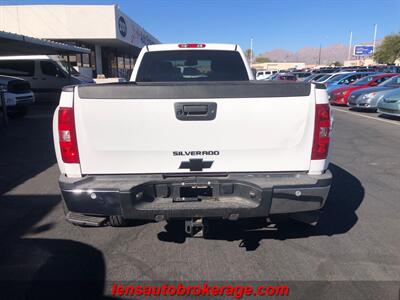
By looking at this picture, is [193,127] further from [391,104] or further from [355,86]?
[355,86]

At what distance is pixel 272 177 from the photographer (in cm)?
317

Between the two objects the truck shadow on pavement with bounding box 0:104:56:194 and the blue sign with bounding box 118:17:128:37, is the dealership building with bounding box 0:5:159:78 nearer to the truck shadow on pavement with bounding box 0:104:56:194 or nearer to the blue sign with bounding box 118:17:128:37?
the blue sign with bounding box 118:17:128:37

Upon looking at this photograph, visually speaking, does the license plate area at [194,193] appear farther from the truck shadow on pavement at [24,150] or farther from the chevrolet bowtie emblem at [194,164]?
the truck shadow on pavement at [24,150]

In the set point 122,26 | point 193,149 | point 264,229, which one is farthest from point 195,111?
point 122,26

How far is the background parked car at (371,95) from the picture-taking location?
1523 centimetres

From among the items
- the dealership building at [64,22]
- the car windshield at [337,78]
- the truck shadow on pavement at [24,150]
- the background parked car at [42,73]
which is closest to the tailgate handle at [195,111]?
the truck shadow on pavement at [24,150]

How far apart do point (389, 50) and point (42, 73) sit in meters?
62.5

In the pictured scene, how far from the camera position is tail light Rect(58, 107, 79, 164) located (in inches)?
118

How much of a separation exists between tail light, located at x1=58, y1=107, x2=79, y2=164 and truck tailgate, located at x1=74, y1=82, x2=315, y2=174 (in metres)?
0.05

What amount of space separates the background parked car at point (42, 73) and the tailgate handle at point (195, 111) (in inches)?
680

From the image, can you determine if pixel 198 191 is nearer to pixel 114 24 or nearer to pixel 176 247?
pixel 176 247

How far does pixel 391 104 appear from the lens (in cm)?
1305

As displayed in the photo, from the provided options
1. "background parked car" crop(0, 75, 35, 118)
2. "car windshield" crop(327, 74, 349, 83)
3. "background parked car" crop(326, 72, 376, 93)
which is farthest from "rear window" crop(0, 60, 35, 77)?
"car windshield" crop(327, 74, 349, 83)

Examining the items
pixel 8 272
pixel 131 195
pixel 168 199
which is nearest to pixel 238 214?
pixel 168 199
